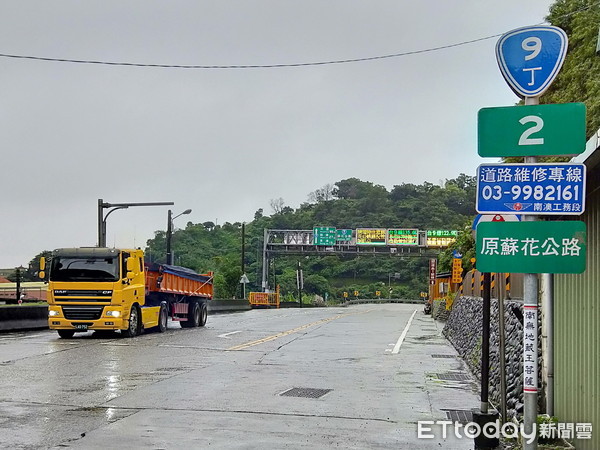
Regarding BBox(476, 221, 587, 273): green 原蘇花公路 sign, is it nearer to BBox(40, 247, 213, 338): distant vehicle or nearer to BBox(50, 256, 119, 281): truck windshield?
BBox(40, 247, 213, 338): distant vehicle

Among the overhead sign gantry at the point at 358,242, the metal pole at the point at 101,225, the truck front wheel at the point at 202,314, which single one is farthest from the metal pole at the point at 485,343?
the overhead sign gantry at the point at 358,242

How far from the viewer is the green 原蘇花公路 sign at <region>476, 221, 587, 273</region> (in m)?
5.10

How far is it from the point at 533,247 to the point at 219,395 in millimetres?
7204

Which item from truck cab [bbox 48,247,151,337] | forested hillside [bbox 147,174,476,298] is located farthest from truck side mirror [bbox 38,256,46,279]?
forested hillside [bbox 147,174,476,298]

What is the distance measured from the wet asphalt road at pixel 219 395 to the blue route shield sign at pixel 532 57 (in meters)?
4.27

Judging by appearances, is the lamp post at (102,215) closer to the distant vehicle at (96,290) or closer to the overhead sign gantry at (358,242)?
the distant vehicle at (96,290)

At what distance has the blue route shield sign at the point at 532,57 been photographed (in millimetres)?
5535

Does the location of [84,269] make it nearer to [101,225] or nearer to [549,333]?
[101,225]

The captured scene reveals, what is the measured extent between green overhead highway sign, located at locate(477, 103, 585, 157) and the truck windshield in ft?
58.9

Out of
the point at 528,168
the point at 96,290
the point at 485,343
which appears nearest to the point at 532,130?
the point at 528,168

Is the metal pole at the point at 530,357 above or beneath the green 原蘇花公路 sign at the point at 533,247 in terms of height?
beneath

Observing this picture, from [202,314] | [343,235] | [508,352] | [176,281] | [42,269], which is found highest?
[343,235]

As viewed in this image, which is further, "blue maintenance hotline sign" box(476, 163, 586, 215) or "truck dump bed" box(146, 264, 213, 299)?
"truck dump bed" box(146, 264, 213, 299)

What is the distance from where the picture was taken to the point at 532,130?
5.43 m
